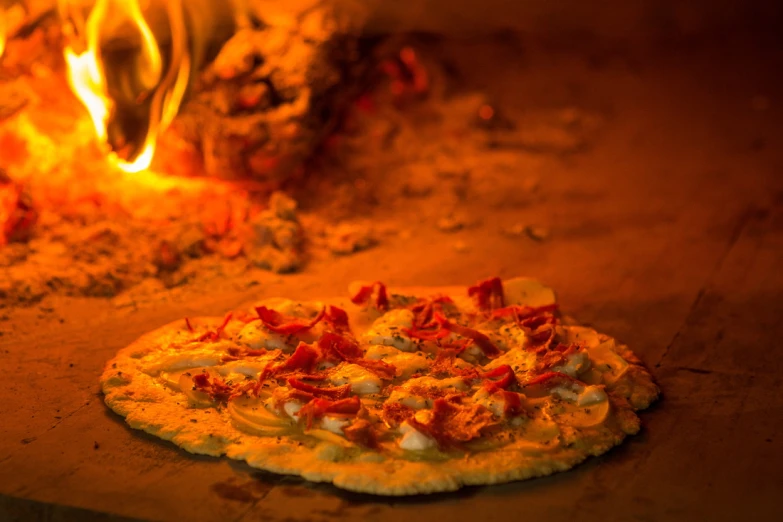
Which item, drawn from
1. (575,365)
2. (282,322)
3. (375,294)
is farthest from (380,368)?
(375,294)

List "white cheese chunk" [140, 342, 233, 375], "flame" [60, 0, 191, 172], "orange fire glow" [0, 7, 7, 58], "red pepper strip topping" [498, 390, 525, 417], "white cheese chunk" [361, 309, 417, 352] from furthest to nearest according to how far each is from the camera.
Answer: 1. "flame" [60, 0, 191, 172]
2. "orange fire glow" [0, 7, 7, 58]
3. "white cheese chunk" [361, 309, 417, 352]
4. "white cheese chunk" [140, 342, 233, 375]
5. "red pepper strip topping" [498, 390, 525, 417]

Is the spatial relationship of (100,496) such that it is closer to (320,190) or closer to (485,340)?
(485,340)

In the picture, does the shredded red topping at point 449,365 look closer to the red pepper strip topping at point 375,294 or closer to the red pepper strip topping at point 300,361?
the red pepper strip topping at point 300,361

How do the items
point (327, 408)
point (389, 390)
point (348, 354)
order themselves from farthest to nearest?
point (348, 354) → point (389, 390) → point (327, 408)

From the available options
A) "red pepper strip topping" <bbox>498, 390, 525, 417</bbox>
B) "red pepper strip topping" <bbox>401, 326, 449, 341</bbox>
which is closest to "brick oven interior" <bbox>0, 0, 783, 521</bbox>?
"red pepper strip topping" <bbox>498, 390, 525, 417</bbox>

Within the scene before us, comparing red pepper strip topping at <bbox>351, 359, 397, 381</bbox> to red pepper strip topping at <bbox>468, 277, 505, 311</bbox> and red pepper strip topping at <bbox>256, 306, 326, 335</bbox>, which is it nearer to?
red pepper strip topping at <bbox>256, 306, 326, 335</bbox>

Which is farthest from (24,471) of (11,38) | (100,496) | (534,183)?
(534,183)

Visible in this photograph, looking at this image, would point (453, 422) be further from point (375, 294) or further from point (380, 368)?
point (375, 294)

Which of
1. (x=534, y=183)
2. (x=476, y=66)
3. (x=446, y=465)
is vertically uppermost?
(x=476, y=66)
